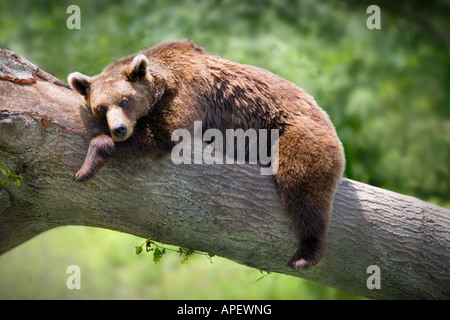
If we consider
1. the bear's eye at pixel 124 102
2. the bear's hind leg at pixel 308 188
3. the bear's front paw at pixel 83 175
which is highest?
the bear's eye at pixel 124 102

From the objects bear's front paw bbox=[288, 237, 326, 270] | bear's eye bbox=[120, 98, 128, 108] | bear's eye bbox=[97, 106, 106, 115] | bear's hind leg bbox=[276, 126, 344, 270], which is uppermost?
bear's eye bbox=[120, 98, 128, 108]

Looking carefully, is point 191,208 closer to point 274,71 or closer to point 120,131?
point 120,131

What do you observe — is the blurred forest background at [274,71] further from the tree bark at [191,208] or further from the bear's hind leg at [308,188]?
the bear's hind leg at [308,188]

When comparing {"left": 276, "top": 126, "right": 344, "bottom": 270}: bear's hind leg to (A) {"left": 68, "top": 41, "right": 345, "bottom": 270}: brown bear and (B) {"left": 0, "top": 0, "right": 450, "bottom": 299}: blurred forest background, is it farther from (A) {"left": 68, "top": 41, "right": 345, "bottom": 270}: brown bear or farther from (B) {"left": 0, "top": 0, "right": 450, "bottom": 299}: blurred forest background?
(B) {"left": 0, "top": 0, "right": 450, "bottom": 299}: blurred forest background

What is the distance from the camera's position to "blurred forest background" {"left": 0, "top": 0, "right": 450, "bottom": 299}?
30.8ft

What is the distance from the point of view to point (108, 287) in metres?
10.8

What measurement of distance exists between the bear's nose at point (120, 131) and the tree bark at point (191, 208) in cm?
32

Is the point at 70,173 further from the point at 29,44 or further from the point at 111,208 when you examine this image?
the point at 29,44

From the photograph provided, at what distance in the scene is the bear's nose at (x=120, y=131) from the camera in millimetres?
4461

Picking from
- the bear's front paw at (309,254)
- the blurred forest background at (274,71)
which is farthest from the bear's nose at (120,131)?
the blurred forest background at (274,71)

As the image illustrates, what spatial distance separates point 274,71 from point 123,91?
474 centimetres

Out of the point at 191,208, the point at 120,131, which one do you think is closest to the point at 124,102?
the point at 120,131

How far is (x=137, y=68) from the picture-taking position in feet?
16.1

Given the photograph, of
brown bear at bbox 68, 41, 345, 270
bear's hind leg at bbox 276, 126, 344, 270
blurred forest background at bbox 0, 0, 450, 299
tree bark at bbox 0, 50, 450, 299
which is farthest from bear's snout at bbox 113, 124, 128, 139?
blurred forest background at bbox 0, 0, 450, 299
